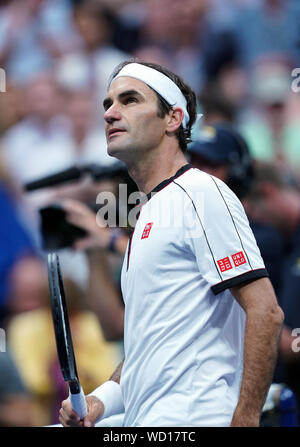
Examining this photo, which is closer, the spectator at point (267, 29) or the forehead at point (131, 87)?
the forehead at point (131, 87)

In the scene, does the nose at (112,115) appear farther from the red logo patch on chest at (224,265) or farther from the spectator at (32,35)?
the spectator at (32,35)

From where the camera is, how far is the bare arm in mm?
2484

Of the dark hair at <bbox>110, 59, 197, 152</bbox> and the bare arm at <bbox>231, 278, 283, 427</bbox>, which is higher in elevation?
the dark hair at <bbox>110, 59, 197, 152</bbox>

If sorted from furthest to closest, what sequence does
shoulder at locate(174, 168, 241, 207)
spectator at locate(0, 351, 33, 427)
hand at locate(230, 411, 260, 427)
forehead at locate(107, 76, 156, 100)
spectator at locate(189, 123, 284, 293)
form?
spectator at locate(0, 351, 33, 427), spectator at locate(189, 123, 284, 293), forehead at locate(107, 76, 156, 100), shoulder at locate(174, 168, 241, 207), hand at locate(230, 411, 260, 427)

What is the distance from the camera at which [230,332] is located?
2719 mm

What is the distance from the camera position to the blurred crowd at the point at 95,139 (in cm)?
507

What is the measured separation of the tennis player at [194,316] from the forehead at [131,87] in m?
0.42

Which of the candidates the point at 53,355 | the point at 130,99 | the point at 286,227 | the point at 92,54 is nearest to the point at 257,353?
the point at 130,99

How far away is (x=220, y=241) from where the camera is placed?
8.68ft

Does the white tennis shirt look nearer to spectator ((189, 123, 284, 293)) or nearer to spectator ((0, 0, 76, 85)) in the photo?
spectator ((189, 123, 284, 293))

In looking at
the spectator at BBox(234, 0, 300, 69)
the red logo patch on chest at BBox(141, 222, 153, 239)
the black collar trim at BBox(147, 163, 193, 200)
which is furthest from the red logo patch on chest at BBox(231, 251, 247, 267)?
the spectator at BBox(234, 0, 300, 69)

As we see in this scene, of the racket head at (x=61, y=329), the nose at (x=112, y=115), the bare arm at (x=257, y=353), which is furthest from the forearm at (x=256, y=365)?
the nose at (x=112, y=115)

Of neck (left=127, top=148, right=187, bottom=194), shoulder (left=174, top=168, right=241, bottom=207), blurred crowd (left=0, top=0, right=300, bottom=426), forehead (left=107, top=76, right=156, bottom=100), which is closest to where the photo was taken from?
shoulder (left=174, top=168, right=241, bottom=207)

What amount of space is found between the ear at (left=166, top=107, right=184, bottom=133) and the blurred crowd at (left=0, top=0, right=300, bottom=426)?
1.26m
